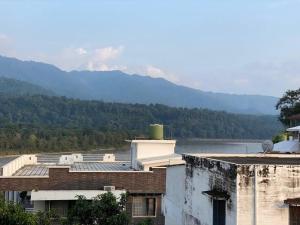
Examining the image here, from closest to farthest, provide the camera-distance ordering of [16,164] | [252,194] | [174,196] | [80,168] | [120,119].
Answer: [252,194] → [174,196] → [16,164] → [80,168] → [120,119]

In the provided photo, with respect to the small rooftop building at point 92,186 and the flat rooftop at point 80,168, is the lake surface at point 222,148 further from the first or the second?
the flat rooftop at point 80,168

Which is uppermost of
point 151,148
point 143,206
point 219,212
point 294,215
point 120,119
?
point 120,119

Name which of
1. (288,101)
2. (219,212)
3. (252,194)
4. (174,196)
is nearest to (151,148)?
(174,196)

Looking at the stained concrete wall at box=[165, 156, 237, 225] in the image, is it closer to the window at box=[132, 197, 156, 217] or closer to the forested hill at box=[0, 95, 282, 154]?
the window at box=[132, 197, 156, 217]

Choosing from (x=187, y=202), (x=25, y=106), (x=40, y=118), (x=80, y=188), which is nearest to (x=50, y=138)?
(x=40, y=118)

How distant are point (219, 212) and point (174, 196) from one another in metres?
6.64

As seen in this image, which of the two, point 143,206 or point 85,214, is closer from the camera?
point 85,214

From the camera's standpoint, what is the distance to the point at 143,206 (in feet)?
75.5

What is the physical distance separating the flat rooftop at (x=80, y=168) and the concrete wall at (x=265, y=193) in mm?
12432

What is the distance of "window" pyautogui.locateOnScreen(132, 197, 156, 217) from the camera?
22806 mm

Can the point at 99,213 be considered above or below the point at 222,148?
below

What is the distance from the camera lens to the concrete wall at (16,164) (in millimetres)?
22703

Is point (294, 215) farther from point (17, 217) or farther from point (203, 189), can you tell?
point (17, 217)

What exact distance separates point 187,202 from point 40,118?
153960 mm
